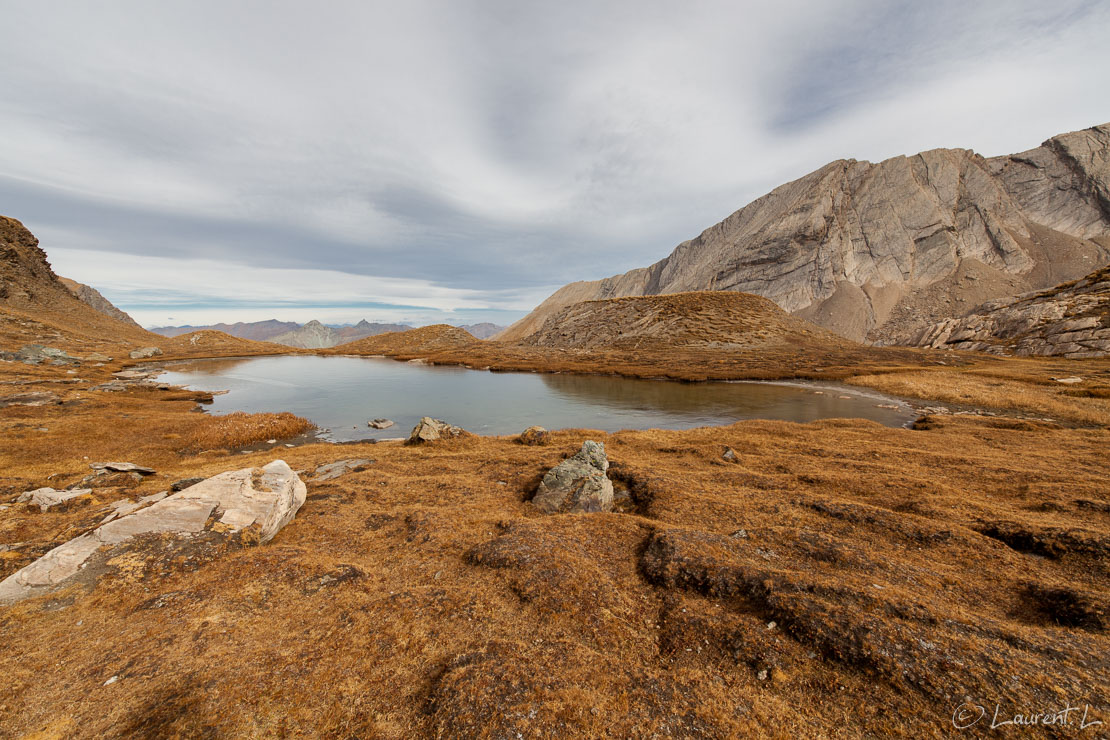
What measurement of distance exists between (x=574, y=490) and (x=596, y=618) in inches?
261

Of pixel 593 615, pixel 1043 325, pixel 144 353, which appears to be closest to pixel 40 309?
pixel 144 353

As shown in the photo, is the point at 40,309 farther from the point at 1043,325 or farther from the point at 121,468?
the point at 1043,325

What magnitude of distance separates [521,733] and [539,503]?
9290 mm

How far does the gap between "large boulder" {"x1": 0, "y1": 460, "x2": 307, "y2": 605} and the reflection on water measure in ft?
66.4

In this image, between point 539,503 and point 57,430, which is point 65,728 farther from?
point 57,430

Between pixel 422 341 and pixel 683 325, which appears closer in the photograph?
pixel 683 325

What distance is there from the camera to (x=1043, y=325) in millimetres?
77000

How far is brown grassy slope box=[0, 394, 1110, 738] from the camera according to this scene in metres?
5.60

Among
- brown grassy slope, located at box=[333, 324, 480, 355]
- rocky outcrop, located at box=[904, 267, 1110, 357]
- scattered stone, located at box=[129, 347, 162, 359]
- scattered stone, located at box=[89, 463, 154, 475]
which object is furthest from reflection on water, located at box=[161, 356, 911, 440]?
brown grassy slope, located at box=[333, 324, 480, 355]

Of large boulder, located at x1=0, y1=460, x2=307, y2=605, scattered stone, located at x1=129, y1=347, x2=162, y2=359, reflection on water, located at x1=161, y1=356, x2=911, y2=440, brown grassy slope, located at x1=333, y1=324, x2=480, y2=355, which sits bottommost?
reflection on water, located at x1=161, y1=356, x2=911, y2=440

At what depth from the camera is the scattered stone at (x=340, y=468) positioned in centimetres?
1775

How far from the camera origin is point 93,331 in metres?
114

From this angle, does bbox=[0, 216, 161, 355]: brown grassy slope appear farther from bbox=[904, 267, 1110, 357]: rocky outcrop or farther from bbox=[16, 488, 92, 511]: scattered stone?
bbox=[904, 267, 1110, 357]: rocky outcrop

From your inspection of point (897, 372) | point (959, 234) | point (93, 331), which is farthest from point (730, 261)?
point (93, 331)
